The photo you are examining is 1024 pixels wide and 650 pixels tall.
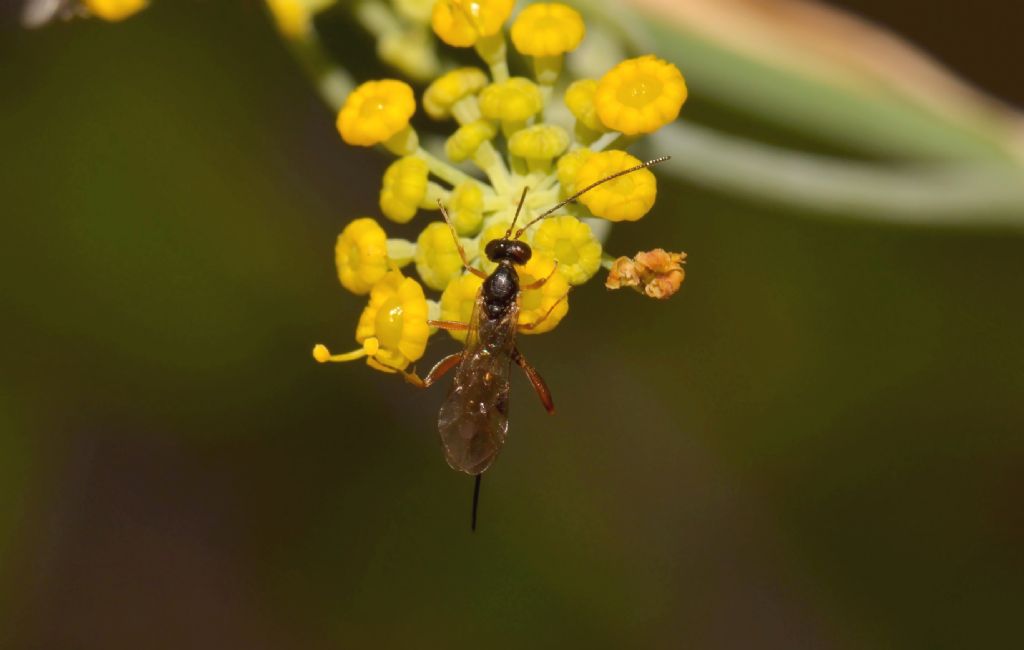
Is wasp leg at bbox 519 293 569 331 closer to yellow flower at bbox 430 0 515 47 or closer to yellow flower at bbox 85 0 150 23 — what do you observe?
yellow flower at bbox 430 0 515 47

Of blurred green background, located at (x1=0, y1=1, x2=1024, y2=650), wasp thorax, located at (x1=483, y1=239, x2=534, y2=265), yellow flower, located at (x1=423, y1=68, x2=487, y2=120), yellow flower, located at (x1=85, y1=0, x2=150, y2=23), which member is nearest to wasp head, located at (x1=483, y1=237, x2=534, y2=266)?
wasp thorax, located at (x1=483, y1=239, x2=534, y2=265)

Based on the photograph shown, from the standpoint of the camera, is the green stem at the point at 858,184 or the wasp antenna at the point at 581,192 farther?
the green stem at the point at 858,184

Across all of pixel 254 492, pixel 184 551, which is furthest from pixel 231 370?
pixel 184 551

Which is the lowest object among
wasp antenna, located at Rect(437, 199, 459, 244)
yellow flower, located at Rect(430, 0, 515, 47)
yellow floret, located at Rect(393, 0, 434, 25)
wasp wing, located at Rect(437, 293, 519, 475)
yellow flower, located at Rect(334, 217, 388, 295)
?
wasp wing, located at Rect(437, 293, 519, 475)

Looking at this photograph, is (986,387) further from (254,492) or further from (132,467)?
(132,467)

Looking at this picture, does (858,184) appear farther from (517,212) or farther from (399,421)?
(399,421)

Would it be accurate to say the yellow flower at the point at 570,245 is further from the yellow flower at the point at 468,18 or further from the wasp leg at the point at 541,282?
the yellow flower at the point at 468,18

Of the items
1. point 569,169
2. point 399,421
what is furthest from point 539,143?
point 399,421

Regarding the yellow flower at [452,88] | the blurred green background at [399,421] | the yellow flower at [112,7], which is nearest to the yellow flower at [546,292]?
the yellow flower at [452,88]
